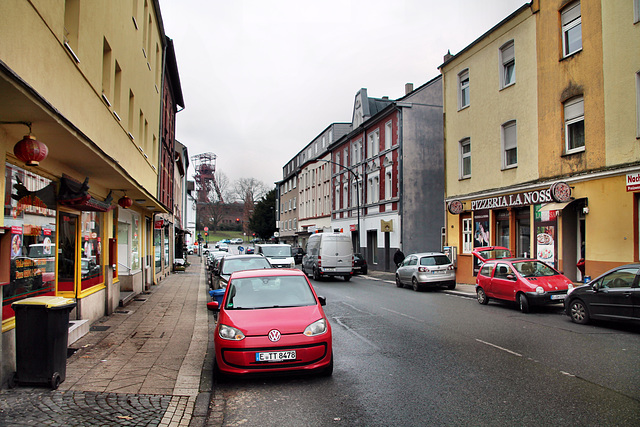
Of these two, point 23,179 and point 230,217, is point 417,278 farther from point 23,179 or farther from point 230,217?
point 230,217

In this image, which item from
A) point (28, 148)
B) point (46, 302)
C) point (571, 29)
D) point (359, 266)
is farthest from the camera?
point (359, 266)

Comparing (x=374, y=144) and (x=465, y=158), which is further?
(x=374, y=144)

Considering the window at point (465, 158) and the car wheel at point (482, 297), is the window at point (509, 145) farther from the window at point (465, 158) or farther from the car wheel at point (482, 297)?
the car wheel at point (482, 297)

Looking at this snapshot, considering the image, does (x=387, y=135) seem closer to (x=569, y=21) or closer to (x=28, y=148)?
(x=569, y=21)

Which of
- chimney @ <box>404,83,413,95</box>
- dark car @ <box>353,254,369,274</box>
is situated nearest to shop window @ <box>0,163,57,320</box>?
dark car @ <box>353,254,369,274</box>

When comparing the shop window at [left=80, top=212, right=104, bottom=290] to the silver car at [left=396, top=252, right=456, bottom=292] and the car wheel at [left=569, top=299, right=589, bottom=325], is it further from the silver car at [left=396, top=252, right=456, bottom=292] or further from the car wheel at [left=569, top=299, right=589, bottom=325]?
the silver car at [left=396, top=252, right=456, bottom=292]

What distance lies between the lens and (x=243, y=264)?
49.8ft

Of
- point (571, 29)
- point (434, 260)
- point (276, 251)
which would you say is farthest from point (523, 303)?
point (276, 251)

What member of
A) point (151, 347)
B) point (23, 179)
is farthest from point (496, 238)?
point (23, 179)

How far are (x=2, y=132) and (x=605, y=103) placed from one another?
16.0m

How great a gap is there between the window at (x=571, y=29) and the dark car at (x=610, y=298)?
947 cm

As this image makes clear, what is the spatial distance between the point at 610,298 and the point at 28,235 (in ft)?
35.7

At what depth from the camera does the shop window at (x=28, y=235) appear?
6.23 meters

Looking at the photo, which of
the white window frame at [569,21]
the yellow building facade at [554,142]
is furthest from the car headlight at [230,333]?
the white window frame at [569,21]
